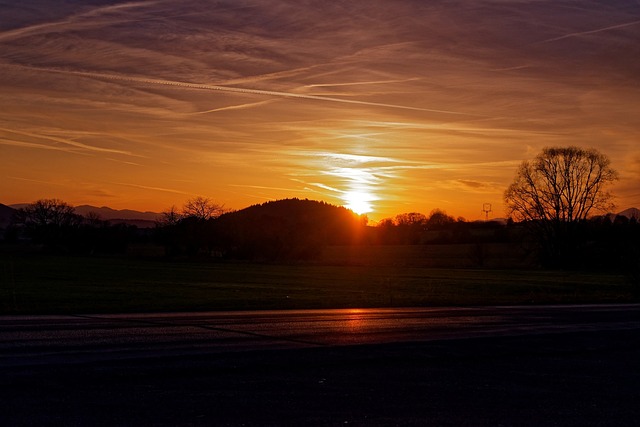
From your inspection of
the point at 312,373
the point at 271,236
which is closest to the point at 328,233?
the point at 271,236

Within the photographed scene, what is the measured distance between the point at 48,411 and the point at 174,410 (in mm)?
1451

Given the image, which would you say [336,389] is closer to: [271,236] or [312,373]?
[312,373]

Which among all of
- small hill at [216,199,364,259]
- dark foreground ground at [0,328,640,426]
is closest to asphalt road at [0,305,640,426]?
dark foreground ground at [0,328,640,426]

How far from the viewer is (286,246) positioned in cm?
10406

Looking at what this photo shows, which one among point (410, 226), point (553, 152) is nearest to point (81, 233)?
point (410, 226)

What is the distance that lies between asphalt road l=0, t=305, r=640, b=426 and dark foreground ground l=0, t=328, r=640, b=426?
0.08 ft

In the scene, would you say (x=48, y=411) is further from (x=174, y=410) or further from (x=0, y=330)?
(x=0, y=330)

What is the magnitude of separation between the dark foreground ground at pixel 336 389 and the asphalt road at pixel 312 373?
2 cm

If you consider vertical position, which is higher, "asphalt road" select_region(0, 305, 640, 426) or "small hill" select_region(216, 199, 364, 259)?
"small hill" select_region(216, 199, 364, 259)

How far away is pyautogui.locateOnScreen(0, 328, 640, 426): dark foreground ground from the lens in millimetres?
8898

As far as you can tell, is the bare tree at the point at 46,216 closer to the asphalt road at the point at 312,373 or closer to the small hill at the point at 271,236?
the small hill at the point at 271,236

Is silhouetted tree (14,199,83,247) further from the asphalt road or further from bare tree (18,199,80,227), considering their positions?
the asphalt road

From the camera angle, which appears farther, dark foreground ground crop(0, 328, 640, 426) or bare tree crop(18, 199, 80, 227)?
bare tree crop(18, 199, 80, 227)

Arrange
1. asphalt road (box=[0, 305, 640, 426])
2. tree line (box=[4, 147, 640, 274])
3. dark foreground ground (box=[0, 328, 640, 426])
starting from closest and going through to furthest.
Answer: dark foreground ground (box=[0, 328, 640, 426]) < asphalt road (box=[0, 305, 640, 426]) < tree line (box=[4, 147, 640, 274])
